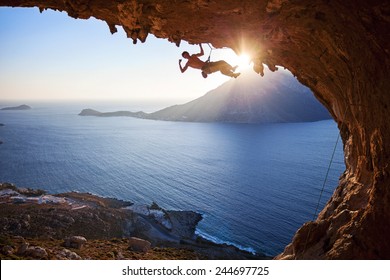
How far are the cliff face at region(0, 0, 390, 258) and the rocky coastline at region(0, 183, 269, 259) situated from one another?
16.0 meters

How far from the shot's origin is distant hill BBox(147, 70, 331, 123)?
162500 millimetres

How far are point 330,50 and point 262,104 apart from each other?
555 ft

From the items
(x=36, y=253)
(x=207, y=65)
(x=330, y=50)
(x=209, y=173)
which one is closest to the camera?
(x=330, y=50)

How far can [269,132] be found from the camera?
416 ft

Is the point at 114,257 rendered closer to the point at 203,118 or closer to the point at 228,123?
the point at 228,123

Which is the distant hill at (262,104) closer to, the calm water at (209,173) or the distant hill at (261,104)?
the distant hill at (261,104)

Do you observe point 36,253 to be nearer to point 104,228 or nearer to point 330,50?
point 330,50

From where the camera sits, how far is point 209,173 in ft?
232

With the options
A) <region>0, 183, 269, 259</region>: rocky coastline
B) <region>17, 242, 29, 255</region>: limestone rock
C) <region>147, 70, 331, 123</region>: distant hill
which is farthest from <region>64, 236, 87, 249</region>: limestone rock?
<region>147, 70, 331, 123</region>: distant hill

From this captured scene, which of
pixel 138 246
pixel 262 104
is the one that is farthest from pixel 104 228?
pixel 262 104

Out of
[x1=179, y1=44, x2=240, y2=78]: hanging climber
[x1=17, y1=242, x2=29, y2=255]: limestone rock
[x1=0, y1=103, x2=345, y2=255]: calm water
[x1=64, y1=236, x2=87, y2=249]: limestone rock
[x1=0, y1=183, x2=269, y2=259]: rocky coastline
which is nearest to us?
[x1=179, y1=44, x2=240, y2=78]: hanging climber

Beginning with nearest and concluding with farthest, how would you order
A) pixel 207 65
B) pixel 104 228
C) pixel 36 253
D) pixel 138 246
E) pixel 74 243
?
pixel 207 65, pixel 36 253, pixel 74 243, pixel 138 246, pixel 104 228

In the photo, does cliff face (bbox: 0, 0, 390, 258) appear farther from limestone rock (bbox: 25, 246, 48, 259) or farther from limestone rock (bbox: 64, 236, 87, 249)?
limestone rock (bbox: 64, 236, 87, 249)

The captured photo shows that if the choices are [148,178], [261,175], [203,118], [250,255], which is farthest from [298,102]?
[250,255]
